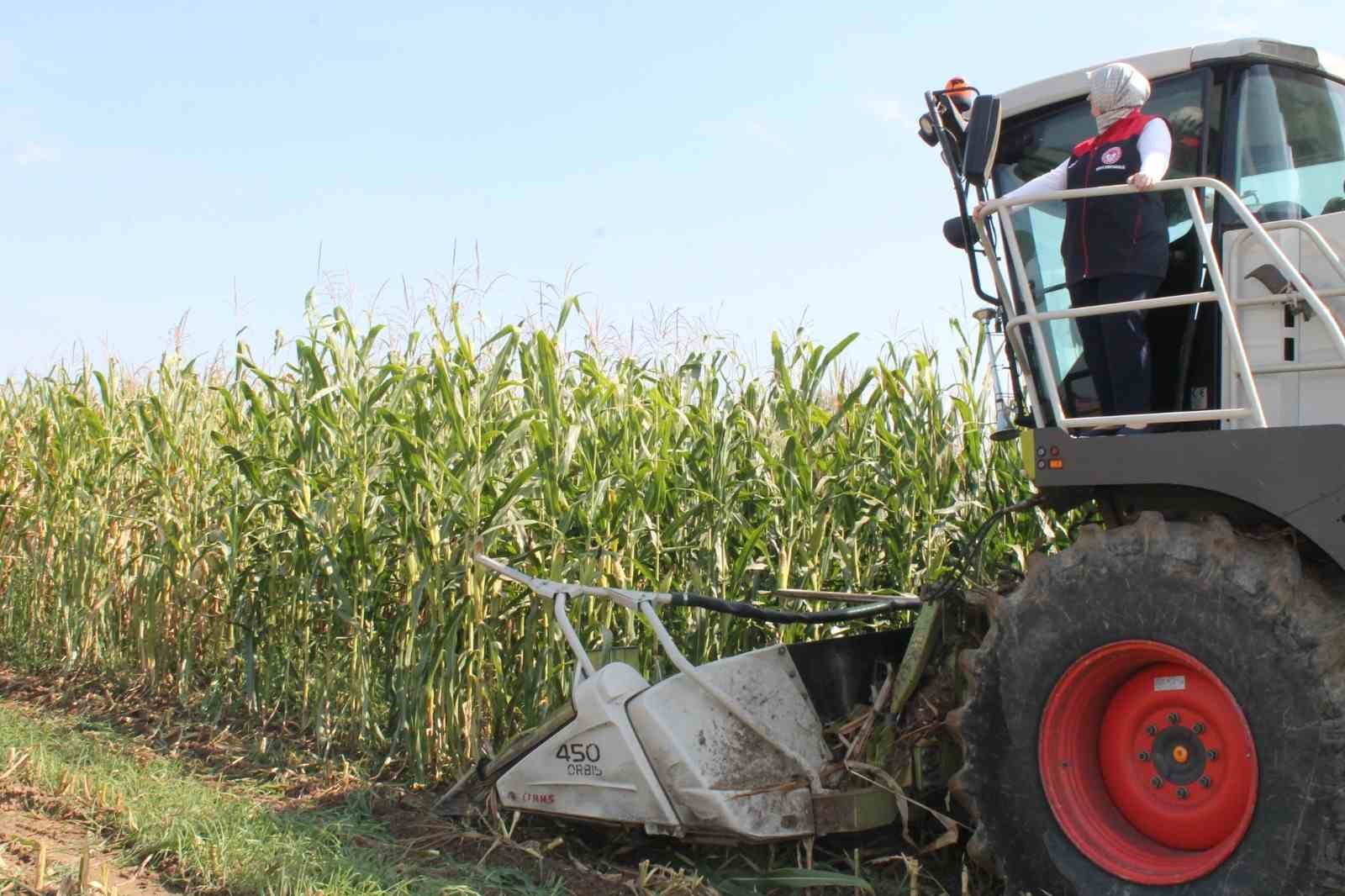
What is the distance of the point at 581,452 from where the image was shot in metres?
5.49

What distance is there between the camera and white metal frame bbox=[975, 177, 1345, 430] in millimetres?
3271

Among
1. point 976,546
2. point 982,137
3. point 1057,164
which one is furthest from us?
point 976,546

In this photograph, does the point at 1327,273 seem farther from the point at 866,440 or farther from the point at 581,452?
the point at 581,452

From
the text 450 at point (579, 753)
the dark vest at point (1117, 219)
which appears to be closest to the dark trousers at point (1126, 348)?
the dark vest at point (1117, 219)

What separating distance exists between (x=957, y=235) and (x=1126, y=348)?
781 millimetres

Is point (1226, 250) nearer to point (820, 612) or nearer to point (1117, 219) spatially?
point (1117, 219)

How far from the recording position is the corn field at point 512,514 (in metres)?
5.27

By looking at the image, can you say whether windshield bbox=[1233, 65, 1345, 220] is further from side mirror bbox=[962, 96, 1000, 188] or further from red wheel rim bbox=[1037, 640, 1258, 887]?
red wheel rim bbox=[1037, 640, 1258, 887]

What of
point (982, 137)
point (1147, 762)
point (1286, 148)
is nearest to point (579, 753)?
point (1147, 762)

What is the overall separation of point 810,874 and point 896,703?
632mm

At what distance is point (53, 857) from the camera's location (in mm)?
4043

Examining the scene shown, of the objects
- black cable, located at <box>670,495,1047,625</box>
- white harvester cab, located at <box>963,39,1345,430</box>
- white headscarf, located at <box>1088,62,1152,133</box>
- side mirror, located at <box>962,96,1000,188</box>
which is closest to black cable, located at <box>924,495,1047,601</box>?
black cable, located at <box>670,495,1047,625</box>

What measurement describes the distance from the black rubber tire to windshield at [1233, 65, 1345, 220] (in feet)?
3.55

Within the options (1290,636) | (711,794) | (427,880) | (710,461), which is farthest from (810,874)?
(710,461)
